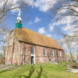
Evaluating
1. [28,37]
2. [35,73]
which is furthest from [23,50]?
[35,73]

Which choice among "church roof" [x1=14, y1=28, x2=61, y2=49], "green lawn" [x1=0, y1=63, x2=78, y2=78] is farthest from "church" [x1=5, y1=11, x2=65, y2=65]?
"green lawn" [x1=0, y1=63, x2=78, y2=78]

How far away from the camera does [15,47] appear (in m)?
20.5

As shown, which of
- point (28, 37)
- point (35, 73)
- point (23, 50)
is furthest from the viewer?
point (28, 37)

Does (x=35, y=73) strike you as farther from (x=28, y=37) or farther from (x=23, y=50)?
(x=28, y=37)

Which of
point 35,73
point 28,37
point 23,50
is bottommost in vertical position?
point 35,73

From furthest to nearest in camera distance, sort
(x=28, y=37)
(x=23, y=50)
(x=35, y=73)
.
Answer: (x=28, y=37) → (x=23, y=50) → (x=35, y=73)

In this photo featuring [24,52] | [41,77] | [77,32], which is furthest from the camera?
[24,52]

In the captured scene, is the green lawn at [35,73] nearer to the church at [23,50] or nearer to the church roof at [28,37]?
the church at [23,50]

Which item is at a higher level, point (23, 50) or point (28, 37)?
point (28, 37)

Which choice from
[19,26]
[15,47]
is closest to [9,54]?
[15,47]

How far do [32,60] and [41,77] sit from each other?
12.7 metres

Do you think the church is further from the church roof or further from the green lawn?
the green lawn

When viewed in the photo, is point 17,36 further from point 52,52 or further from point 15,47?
point 52,52

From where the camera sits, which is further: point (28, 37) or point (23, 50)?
point (28, 37)
